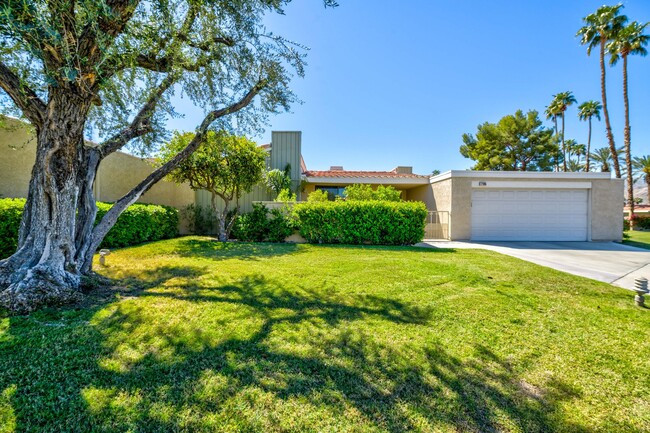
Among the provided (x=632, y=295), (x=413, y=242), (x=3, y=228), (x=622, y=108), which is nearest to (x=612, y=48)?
(x=622, y=108)

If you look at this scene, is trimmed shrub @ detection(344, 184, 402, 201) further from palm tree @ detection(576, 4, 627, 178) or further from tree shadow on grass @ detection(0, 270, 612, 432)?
palm tree @ detection(576, 4, 627, 178)

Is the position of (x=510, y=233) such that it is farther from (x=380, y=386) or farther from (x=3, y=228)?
(x=3, y=228)

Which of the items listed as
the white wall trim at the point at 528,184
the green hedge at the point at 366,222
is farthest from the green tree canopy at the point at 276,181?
the white wall trim at the point at 528,184

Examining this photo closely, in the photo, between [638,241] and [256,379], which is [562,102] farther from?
[256,379]

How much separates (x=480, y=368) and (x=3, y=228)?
9.06 m

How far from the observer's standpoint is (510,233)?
1200 centimetres

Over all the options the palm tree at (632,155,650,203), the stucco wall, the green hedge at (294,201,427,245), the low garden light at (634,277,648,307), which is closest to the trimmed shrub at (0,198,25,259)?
the green hedge at (294,201,427,245)

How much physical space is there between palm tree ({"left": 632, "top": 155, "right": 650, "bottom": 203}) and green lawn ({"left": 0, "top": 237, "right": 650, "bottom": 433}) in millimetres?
30917

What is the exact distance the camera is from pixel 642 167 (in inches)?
980

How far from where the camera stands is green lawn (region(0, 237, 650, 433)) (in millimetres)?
1827

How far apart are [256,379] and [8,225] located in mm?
7402

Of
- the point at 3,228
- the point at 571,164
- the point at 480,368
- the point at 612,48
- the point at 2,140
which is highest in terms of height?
the point at 612,48

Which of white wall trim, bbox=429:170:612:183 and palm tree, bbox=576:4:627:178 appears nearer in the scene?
white wall trim, bbox=429:170:612:183

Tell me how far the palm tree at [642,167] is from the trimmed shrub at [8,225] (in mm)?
39622
